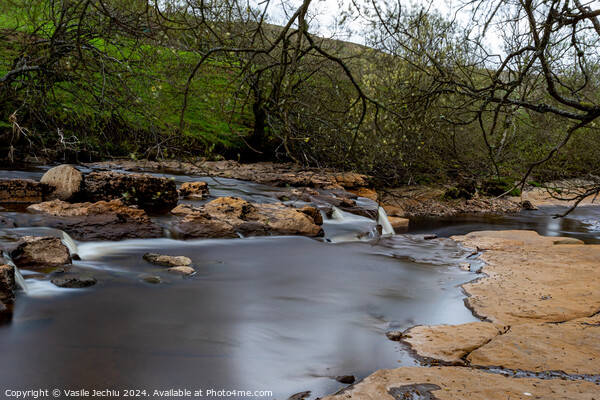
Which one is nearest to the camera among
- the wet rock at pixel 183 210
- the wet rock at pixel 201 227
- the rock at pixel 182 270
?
the rock at pixel 182 270

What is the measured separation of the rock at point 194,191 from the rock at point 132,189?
0.97 metres

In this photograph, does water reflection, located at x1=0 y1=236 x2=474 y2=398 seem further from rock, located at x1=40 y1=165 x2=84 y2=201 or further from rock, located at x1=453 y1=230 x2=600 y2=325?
rock, located at x1=40 y1=165 x2=84 y2=201

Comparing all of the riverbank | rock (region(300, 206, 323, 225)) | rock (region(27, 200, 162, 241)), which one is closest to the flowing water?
rock (region(27, 200, 162, 241))

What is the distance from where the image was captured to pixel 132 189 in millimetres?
9484

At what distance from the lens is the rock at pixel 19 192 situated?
8258 millimetres

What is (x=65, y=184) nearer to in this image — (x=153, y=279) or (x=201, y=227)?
(x=201, y=227)

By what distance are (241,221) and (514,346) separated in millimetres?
5694

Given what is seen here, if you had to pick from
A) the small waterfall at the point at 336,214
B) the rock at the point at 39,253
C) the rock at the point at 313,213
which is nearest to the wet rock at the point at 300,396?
the rock at the point at 39,253

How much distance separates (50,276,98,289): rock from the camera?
5.23 m

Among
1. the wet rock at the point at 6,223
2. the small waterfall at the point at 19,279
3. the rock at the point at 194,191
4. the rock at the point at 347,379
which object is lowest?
the rock at the point at 347,379

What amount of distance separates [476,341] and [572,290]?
2.87m

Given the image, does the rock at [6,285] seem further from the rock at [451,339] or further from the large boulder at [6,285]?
the rock at [451,339]

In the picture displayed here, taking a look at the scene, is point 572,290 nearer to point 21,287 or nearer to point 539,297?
point 539,297

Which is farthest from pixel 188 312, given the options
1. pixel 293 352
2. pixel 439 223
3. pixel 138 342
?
pixel 439 223
